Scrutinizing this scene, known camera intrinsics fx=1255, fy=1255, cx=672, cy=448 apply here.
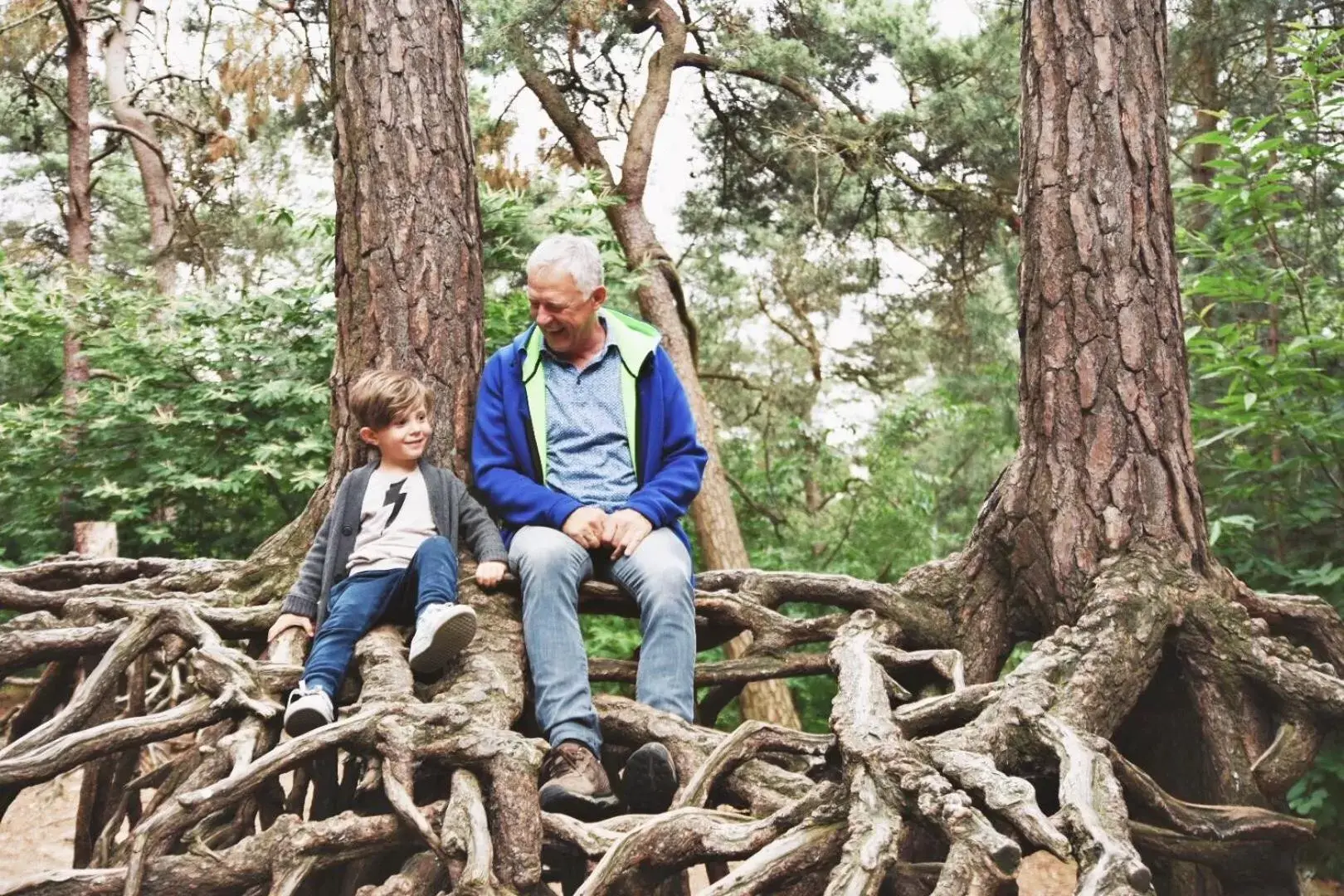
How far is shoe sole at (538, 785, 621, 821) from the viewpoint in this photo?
281 cm

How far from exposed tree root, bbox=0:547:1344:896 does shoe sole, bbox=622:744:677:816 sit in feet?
0.33

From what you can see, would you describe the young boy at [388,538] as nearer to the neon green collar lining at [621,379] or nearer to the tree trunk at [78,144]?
the neon green collar lining at [621,379]

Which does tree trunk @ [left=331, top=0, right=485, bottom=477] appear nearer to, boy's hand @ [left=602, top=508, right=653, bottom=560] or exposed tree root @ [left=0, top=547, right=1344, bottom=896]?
boy's hand @ [left=602, top=508, right=653, bottom=560]

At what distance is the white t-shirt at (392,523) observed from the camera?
Answer: 11.4 feet

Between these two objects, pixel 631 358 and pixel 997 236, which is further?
pixel 997 236

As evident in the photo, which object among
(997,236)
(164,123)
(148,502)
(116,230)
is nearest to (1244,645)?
(148,502)

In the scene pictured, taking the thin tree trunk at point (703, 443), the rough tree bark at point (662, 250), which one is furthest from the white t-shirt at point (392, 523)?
the thin tree trunk at point (703, 443)

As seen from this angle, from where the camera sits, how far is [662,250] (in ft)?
30.1

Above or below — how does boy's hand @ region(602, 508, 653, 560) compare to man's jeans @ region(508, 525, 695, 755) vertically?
above

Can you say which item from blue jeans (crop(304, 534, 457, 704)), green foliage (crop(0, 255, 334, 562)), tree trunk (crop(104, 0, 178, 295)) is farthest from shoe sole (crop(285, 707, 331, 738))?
tree trunk (crop(104, 0, 178, 295))

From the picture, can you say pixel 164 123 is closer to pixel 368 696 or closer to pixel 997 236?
pixel 997 236

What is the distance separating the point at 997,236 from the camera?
1038 cm

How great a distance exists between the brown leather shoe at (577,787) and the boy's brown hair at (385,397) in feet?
3.64

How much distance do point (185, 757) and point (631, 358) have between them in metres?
1.66
